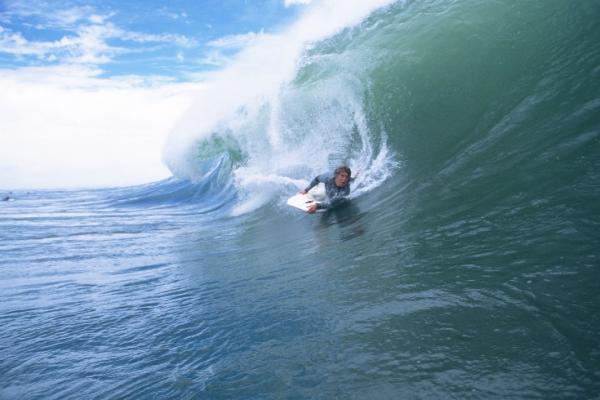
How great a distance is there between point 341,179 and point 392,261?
147 inches

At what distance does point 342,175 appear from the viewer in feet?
24.4

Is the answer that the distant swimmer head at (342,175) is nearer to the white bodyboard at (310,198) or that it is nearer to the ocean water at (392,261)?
the ocean water at (392,261)

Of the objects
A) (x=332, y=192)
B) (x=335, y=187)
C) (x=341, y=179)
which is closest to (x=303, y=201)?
→ (x=332, y=192)

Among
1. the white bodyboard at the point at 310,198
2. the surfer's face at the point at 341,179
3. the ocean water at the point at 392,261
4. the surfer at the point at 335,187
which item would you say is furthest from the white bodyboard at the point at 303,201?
the surfer's face at the point at 341,179

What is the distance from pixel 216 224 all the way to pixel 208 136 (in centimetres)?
1050

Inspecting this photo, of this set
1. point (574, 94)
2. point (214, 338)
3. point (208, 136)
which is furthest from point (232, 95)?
point (214, 338)

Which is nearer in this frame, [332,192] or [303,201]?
[332,192]

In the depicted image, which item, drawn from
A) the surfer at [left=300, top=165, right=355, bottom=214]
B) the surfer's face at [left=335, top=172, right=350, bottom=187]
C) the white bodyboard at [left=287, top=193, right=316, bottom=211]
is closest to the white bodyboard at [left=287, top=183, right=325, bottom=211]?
the white bodyboard at [left=287, top=193, right=316, bottom=211]

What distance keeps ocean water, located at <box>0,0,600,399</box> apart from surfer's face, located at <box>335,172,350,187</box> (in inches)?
15.5

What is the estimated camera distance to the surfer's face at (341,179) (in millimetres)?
7443

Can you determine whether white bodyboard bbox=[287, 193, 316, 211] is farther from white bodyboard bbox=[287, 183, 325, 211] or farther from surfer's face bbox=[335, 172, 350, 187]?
surfer's face bbox=[335, 172, 350, 187]

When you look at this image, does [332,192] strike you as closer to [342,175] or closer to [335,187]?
[335,187]

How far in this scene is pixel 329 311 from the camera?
10.5 feet

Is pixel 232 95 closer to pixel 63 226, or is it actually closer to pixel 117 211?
pixel 117 211
